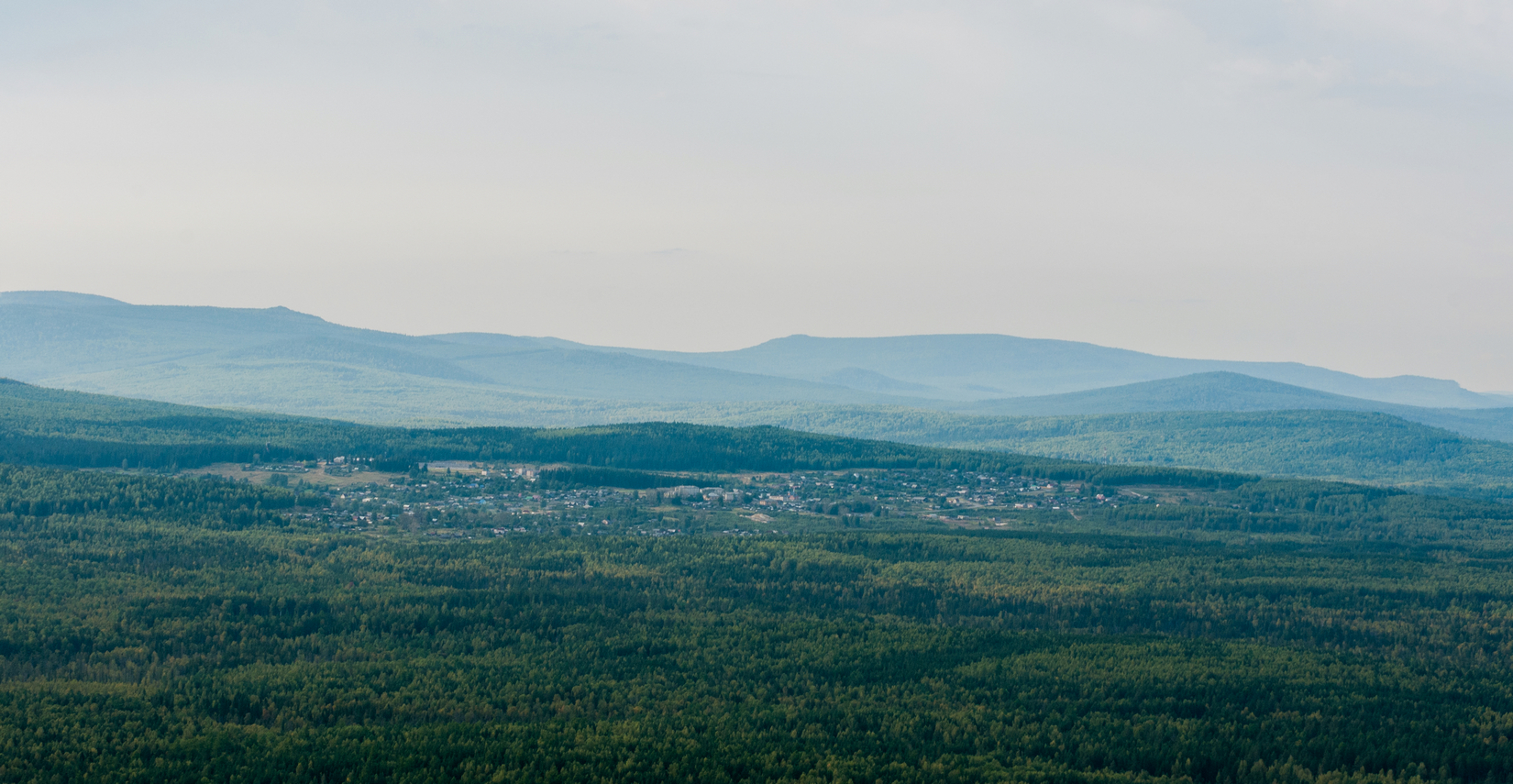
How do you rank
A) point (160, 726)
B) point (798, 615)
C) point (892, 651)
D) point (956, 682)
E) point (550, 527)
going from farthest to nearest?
point (550, 527)
point (798, 615)
point (892, 651)
point (956, 682)
point (160, 726)

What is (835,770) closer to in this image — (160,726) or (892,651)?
(892,651)

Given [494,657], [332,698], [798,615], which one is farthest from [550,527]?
[332,698]

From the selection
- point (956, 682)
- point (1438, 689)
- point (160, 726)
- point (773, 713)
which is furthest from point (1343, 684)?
point (160, 726)

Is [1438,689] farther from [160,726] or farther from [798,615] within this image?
[160,726]

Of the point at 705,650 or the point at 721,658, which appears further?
the point at 705,650

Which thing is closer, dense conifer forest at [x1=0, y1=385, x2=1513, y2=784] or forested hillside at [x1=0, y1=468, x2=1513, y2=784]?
forested hillside at [x1=0, y1=468, x2=1513, y2=784]

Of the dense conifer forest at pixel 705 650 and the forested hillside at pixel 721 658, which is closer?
the forested hillside at pixel 721 658

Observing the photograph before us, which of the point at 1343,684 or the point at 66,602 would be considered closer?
the point at 1343,684

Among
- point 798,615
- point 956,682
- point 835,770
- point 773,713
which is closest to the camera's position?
point 835,770

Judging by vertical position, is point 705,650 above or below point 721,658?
above
